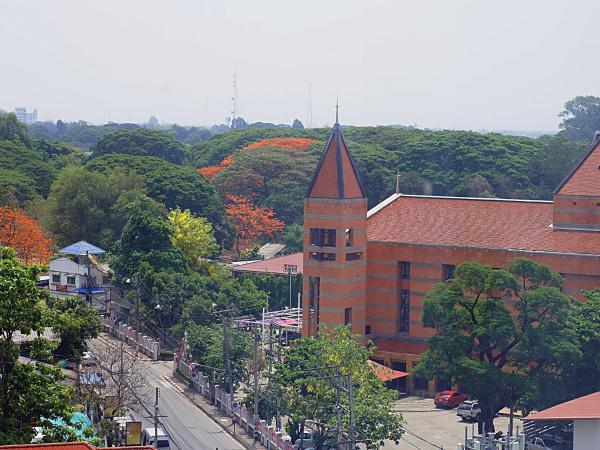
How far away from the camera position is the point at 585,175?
193 ft

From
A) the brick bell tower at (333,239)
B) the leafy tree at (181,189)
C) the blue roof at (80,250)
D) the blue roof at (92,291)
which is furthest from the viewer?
the leafy tree at (181,189)

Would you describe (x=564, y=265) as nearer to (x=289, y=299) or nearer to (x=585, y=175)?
(x=585, y=175)

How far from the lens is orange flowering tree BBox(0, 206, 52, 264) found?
72.2 metres

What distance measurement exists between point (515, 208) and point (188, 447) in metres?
20.4

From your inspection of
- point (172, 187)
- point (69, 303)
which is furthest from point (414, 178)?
point (69, 303)

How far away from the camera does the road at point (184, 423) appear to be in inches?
1890

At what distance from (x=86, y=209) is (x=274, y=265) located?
12550 millimetres

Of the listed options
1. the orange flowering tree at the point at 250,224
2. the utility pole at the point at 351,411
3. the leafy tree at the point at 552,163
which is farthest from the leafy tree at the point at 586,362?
the leafy tree at the point at 552,163

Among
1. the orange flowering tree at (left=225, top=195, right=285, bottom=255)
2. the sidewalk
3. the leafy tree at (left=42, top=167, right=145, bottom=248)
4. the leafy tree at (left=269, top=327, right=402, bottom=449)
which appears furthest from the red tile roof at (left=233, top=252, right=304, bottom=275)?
the leafy tree at (left=269, top=327, right=402, bottom=449)

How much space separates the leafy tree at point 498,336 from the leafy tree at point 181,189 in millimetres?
40710

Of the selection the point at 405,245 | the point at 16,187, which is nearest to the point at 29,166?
the point at 16,187

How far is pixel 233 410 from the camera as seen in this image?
5162cm

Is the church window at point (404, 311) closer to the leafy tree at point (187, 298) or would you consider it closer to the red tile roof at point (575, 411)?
the leafy tree at point (187, 298)

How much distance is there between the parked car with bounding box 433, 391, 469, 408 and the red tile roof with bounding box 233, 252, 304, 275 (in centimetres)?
2037
